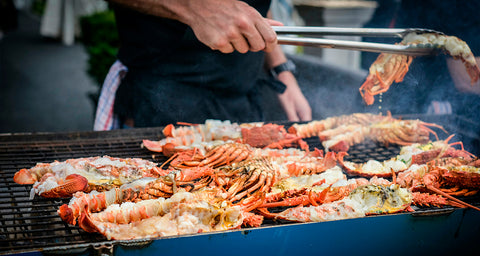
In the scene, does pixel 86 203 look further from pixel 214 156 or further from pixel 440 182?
pixel 440 182

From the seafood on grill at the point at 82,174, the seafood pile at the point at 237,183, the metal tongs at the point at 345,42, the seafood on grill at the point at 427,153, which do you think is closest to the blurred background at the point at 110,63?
the seafood on grill at the point at 427,153

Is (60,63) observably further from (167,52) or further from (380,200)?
(380,200)

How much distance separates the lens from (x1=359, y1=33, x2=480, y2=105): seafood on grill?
2.78 meters

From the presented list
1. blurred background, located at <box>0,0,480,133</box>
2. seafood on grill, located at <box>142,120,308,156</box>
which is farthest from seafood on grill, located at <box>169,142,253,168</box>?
blurred background, located at <box>0,0,480,133</box>

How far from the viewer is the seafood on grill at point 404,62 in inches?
109

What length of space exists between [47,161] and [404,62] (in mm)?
2896

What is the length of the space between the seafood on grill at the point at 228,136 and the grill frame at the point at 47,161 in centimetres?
18

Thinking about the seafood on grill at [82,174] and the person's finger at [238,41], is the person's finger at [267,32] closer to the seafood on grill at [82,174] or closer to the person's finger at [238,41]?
the person's finger at [238,41]

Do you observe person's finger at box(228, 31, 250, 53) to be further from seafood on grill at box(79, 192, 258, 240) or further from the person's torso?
seafood on grill at box(79, 192, 258, 240)

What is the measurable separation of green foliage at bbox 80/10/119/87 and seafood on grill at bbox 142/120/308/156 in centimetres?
433

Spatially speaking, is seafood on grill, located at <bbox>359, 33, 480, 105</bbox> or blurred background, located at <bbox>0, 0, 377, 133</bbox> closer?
seafood on grill, located at <bbox>359, 33, 480, 105</bbox>

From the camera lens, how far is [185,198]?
2184 mm

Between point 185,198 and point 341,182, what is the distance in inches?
41.2

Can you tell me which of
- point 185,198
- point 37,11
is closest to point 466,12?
point 185,198
